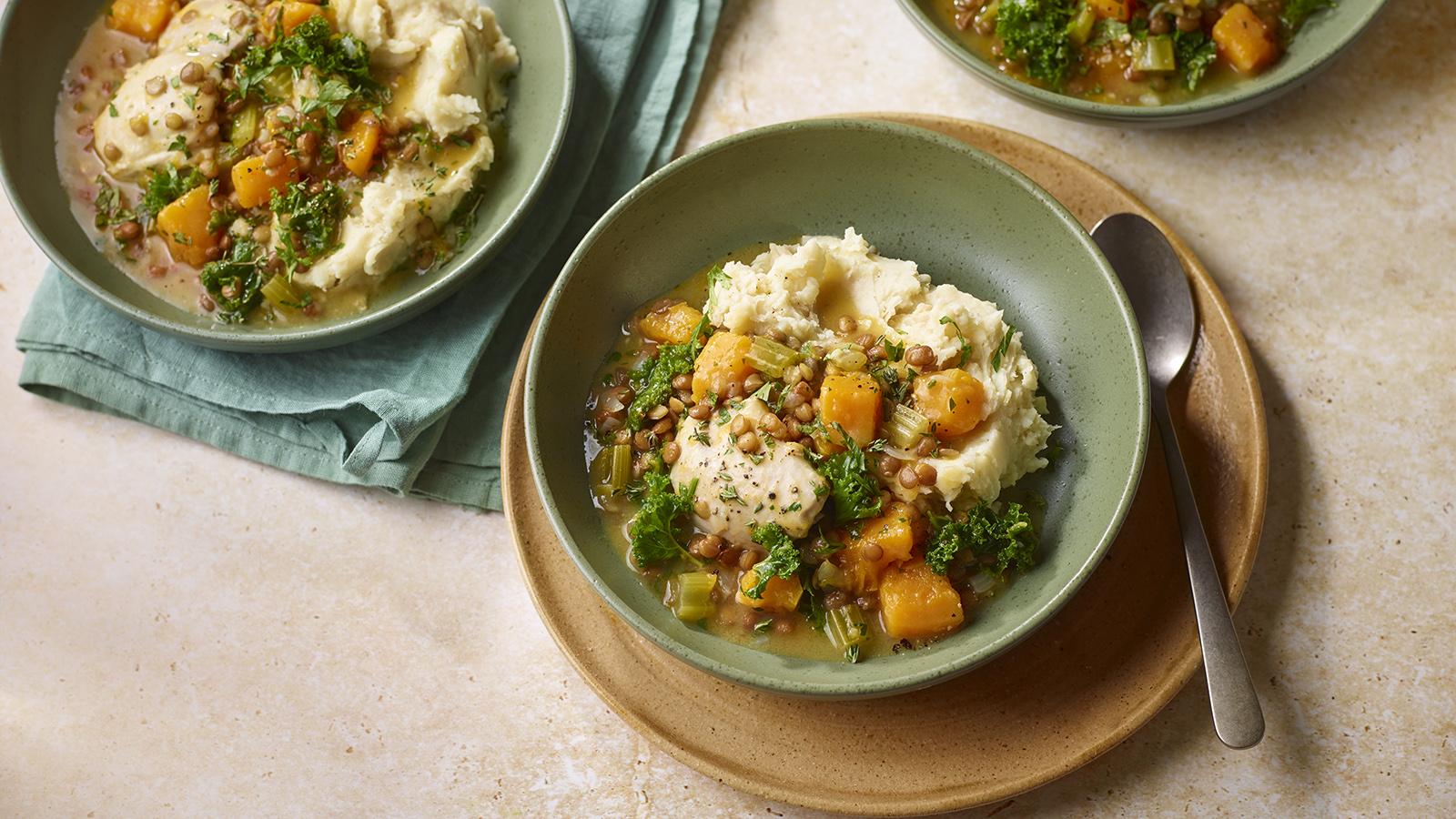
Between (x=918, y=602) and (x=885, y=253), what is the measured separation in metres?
1.62

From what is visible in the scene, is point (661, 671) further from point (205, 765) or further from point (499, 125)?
point (499, 125)

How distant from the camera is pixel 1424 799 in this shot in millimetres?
4848

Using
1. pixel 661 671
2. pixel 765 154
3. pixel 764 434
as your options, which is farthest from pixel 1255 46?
pixel 661 671

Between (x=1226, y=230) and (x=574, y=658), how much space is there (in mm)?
3501

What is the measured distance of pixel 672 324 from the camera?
4957mm

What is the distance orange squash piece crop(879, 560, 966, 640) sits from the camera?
14.4 feet

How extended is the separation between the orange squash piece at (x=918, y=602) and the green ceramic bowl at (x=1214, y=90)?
6.98 ft

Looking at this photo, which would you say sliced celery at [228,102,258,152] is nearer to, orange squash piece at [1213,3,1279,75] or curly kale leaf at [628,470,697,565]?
curly kale leaf at [628,470,697,565]

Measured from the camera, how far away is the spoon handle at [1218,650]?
445 centimetres

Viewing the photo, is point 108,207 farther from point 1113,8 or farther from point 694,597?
point 1113,8

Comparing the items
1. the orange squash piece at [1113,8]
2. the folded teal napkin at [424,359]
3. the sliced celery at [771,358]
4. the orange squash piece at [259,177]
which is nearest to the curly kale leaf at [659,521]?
the sliced celery at [771,358]

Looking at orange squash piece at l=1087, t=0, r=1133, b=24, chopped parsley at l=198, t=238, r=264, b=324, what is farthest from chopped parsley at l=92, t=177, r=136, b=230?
orange squash piece at l=1087, t=0, r=1133, b=24

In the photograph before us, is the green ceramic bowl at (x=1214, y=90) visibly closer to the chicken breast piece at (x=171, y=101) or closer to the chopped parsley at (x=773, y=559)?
the chopped parsley at (x=773, y=559)

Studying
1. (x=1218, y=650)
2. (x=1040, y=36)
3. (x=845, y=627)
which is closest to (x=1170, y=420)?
(x=1218, y=650)
